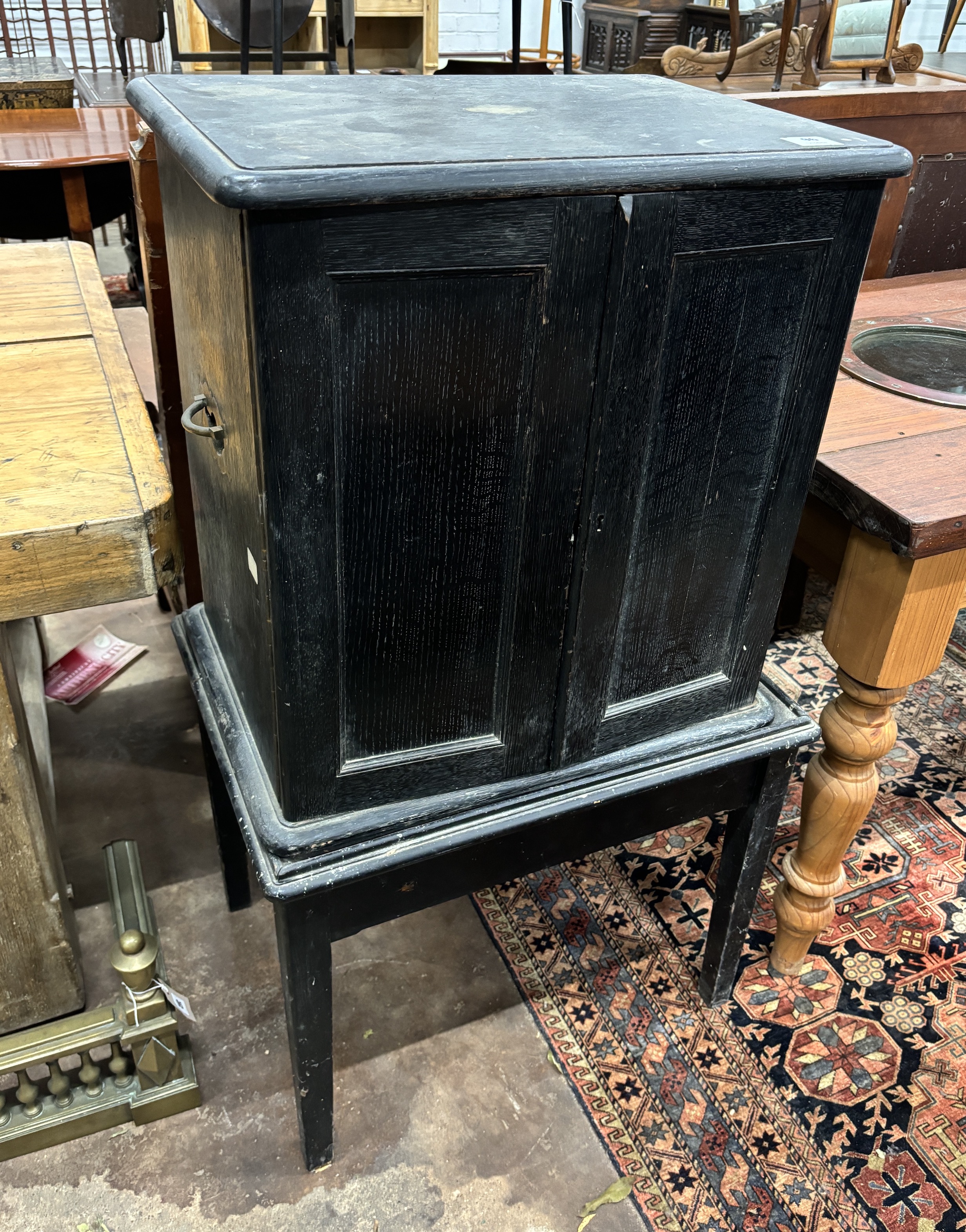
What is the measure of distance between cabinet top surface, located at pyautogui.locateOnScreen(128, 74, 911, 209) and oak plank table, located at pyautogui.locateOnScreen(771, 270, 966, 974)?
1.39 feet

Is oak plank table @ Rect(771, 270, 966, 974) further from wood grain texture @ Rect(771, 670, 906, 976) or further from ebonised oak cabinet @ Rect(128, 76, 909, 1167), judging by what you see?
ebonised oak cabinet @ Rect(128, 76, 909, 1167)

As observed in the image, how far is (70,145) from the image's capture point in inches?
123

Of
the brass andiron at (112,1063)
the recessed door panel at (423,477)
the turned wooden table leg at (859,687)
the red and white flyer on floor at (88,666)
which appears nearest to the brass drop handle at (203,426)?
the recessed door panel at (423,477)

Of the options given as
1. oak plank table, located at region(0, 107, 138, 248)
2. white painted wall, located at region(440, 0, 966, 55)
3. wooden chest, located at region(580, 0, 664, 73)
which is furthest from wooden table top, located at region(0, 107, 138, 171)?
white painted wall, located at region(440, 0, 966, 55)

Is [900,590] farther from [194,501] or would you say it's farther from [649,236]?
[194,501]

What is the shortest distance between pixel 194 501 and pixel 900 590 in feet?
3.07

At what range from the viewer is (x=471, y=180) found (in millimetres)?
738

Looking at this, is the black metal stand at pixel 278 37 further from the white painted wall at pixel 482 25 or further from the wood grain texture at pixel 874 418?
the white painted wall at pixel 482 25

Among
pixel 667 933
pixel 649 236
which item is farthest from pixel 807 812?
pixel 649 236

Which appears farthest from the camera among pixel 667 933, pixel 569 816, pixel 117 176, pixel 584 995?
pixel 117 176

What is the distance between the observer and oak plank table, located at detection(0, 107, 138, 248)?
2.94 metres

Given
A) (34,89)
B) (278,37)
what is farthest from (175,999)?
(34,89)

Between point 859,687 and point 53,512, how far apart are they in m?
1.04

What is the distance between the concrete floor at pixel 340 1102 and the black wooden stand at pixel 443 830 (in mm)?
89
